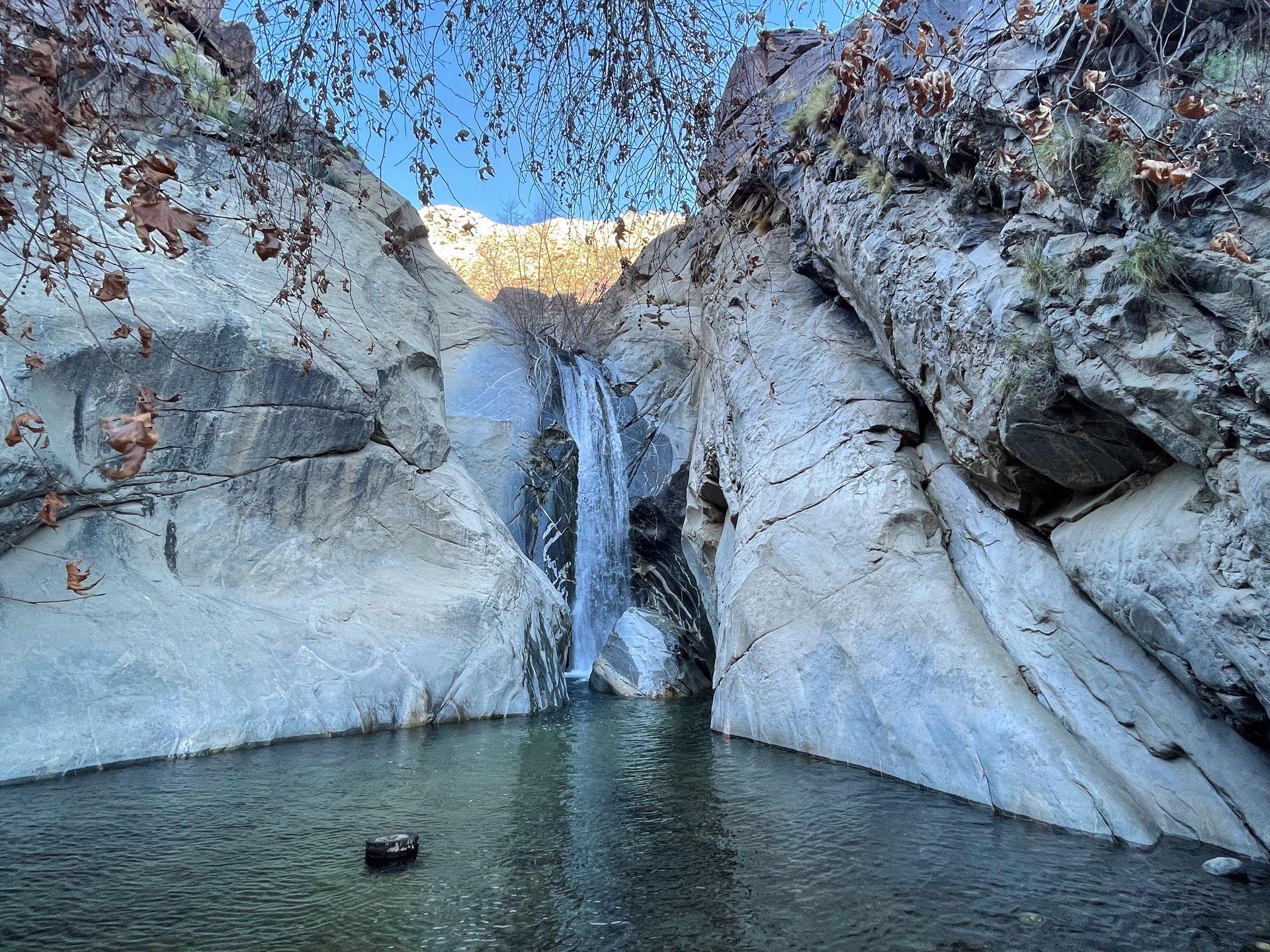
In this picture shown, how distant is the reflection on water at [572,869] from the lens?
3.65 m

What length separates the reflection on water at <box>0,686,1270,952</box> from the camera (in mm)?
3652

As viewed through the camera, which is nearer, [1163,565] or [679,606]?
[1163,565]

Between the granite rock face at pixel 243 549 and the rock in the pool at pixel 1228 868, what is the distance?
604 centimetres

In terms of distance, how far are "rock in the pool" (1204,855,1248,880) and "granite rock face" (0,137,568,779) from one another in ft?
19.8

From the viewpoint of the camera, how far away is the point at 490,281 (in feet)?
83.7

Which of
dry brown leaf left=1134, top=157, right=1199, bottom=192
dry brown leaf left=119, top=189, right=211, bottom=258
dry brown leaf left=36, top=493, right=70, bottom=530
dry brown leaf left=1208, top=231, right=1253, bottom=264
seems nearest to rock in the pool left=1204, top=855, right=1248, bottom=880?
dry brown leaf left=1208, top=231, right=1253, bottom=264

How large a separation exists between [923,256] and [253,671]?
7.64 metres

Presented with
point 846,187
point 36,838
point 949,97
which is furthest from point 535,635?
point 949,97

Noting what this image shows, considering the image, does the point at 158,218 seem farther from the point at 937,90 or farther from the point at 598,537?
the point at 598,537

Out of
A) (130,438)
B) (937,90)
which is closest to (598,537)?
(937,90)

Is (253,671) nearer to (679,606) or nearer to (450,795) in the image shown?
(450,795)

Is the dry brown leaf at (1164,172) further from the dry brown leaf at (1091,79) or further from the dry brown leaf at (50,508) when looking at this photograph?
the dry brown leaf at (50,508)

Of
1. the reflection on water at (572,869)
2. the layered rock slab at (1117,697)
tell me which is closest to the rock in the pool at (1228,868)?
the reflection on water at (572,869)

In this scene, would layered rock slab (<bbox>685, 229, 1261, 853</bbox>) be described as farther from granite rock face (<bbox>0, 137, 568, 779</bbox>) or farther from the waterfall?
granite rock face (<bbox>0, 137, 568, 779</bbox>)
